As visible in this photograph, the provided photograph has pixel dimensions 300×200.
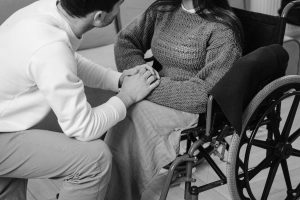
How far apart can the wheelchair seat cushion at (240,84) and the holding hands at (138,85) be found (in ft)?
1.01

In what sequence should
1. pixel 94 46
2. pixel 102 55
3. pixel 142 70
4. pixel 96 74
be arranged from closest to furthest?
pixel 142 70 < pixel 96 74 < pixel 102 55 < pixel 94 46

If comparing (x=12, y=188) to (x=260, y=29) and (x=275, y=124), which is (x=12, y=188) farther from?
(x=260, y=29)

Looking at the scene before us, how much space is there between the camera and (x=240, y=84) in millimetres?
1365

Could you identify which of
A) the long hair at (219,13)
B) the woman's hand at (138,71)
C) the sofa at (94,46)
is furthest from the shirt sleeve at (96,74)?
the sofa at (94,46)

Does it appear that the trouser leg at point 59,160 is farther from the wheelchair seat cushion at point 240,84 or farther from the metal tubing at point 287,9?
the metal tubing at point 287,9

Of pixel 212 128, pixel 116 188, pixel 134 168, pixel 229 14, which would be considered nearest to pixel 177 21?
pixel 229 14

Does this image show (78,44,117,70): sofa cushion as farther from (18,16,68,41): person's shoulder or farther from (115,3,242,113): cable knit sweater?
(18,16,68,41): person's shoulder

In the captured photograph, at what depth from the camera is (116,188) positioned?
1796 mm

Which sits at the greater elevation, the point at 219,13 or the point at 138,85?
the point at 219,13

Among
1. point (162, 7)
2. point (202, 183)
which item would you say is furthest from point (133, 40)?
point (202, 183)

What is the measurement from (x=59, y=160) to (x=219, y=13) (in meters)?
0.78

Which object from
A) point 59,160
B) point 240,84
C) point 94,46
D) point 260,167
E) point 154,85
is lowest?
point 94,46

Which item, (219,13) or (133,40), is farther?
(133,40)

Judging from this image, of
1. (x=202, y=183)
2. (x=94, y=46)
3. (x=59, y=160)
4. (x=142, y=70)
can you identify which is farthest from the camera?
(x=94, y=46)
